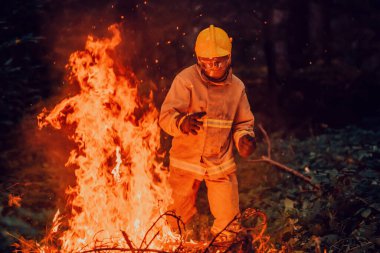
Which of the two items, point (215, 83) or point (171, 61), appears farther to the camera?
point (171, 61)

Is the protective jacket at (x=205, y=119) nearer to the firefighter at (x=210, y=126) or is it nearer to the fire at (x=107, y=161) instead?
the firefighter at (x=210, y=126)

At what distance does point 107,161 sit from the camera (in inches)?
203

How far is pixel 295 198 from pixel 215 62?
324cm

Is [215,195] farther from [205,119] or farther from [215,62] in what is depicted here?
[215,62]

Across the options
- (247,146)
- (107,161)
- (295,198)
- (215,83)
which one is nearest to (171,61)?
(295,198)

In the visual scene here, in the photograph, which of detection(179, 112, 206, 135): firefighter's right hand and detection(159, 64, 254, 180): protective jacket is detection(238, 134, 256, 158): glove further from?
detection(179, 112, 206, 135): firefighter's right hand

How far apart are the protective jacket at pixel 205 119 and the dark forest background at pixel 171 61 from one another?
274 cm

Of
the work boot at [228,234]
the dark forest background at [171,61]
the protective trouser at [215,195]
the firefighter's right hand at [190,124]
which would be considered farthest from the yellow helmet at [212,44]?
the dark forest background at [171,61]

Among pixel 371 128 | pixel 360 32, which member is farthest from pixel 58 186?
pixel 360 32

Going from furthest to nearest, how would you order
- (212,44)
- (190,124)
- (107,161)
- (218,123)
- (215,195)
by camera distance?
(107,161)
(215,195)
(218,123)
(212,44)
(190,124)

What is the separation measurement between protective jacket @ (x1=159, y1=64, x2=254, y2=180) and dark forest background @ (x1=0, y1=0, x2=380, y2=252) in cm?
274

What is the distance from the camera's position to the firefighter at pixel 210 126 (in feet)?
15.1

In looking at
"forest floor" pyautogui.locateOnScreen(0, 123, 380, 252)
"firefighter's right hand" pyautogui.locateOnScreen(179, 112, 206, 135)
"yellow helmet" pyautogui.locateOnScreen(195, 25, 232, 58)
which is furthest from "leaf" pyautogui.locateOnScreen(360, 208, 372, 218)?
"yellow helmet" pyautogui.locateOnScreen(195, 25, 232, 58)

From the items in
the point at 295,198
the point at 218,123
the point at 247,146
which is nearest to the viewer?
the point at 247,146
